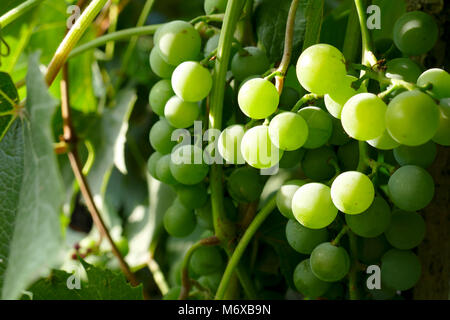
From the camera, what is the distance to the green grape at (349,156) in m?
0.50

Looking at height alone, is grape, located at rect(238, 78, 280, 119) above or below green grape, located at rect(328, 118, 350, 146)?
above

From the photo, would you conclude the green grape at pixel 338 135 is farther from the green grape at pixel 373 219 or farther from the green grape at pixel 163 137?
the green grape at pixel 163 137

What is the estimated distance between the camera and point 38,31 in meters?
0.92

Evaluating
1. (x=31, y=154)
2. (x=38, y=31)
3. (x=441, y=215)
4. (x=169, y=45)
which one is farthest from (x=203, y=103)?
(x=38, y=31)

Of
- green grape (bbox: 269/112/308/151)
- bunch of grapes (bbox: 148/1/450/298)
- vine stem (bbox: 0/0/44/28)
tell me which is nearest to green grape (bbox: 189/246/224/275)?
bunch of grapes (bbox: 148/1/450/298)

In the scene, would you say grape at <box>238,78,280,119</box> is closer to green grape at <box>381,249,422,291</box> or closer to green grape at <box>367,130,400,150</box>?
green grape at <box>367,130,400,150</box>

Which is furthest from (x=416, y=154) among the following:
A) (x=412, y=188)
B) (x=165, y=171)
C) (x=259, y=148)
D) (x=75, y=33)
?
(x=75, y=33)

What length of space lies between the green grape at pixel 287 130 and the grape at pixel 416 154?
0.30 feet

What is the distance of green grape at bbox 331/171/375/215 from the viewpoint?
42 cm

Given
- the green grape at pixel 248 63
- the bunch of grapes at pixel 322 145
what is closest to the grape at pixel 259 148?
the bunch of grapes at pixel 322 145

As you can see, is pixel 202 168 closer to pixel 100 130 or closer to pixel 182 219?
pixel 182 219

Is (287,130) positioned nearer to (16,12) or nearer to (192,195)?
(192,195)

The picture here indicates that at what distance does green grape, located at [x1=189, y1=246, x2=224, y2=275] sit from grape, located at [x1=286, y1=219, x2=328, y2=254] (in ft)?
0.41

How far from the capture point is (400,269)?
0.50 meters
